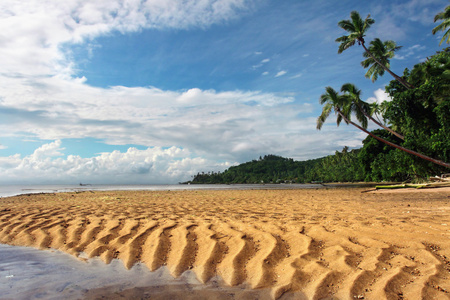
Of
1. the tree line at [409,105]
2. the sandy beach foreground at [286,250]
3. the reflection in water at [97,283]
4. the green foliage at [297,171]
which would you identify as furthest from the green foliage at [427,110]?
the green foliage at [297,171]

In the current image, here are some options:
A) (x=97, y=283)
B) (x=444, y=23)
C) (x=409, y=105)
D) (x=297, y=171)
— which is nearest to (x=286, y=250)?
(x=97, y=283)

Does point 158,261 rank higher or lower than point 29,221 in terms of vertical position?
lower

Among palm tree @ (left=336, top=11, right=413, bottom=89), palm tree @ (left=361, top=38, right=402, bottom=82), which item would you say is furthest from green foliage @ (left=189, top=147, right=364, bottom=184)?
palm tree @ (left=336, top=11, right=413, bottom=89)

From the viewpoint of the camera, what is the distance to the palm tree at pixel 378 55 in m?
26.2

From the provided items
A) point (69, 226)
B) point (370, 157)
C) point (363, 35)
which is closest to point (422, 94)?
point (363, 35)

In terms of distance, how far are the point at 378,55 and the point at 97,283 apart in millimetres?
31288

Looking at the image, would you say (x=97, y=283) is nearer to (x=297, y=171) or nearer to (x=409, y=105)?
(x=409, y=105)

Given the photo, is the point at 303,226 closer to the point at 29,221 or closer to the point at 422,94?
the point at 29,221

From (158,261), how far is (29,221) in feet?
15.4

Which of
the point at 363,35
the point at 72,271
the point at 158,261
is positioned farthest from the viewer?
the point at 363,35

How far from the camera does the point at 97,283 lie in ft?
10.2

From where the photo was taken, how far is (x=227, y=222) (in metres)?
5.67

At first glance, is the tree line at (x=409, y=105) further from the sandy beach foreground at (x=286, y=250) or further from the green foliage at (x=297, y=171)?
the green foliage at (x=297, y=171)

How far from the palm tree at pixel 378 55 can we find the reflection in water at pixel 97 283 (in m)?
29.6
